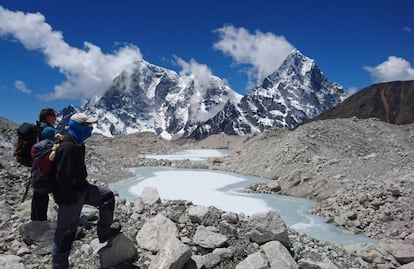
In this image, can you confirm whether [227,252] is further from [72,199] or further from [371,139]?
[371,139]

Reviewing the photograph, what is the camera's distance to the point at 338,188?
22.5 meters

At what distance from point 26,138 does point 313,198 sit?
19.0m

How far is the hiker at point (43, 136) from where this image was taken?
7.06 m

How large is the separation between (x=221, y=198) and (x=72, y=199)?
17.1m

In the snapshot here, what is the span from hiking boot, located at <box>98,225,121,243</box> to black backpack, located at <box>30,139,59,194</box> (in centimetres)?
118

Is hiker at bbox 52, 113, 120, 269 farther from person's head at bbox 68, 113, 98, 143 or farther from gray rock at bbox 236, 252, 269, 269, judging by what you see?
gray rock at bbox 236, 252, 269, 269

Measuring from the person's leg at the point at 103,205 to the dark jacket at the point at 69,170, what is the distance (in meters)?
0.53

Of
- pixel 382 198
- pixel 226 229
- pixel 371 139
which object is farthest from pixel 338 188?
pixel 371 139

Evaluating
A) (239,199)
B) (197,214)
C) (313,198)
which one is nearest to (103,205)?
(197,214)

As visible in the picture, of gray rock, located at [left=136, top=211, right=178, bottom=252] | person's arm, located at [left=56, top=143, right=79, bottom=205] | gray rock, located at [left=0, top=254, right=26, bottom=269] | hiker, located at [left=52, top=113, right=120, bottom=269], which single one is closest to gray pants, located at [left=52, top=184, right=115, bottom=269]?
hiker, located at [left=52, top=113, right=120, bottom=269]

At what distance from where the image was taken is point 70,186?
566 centimetres

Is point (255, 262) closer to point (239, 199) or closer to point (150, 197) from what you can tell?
point (150, 197)

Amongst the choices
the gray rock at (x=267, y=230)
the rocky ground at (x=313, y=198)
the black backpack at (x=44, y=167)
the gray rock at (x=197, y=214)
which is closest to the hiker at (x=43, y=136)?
the rocky ground at (x=313, y=198)

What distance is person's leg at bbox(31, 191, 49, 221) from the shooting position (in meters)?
7.60
